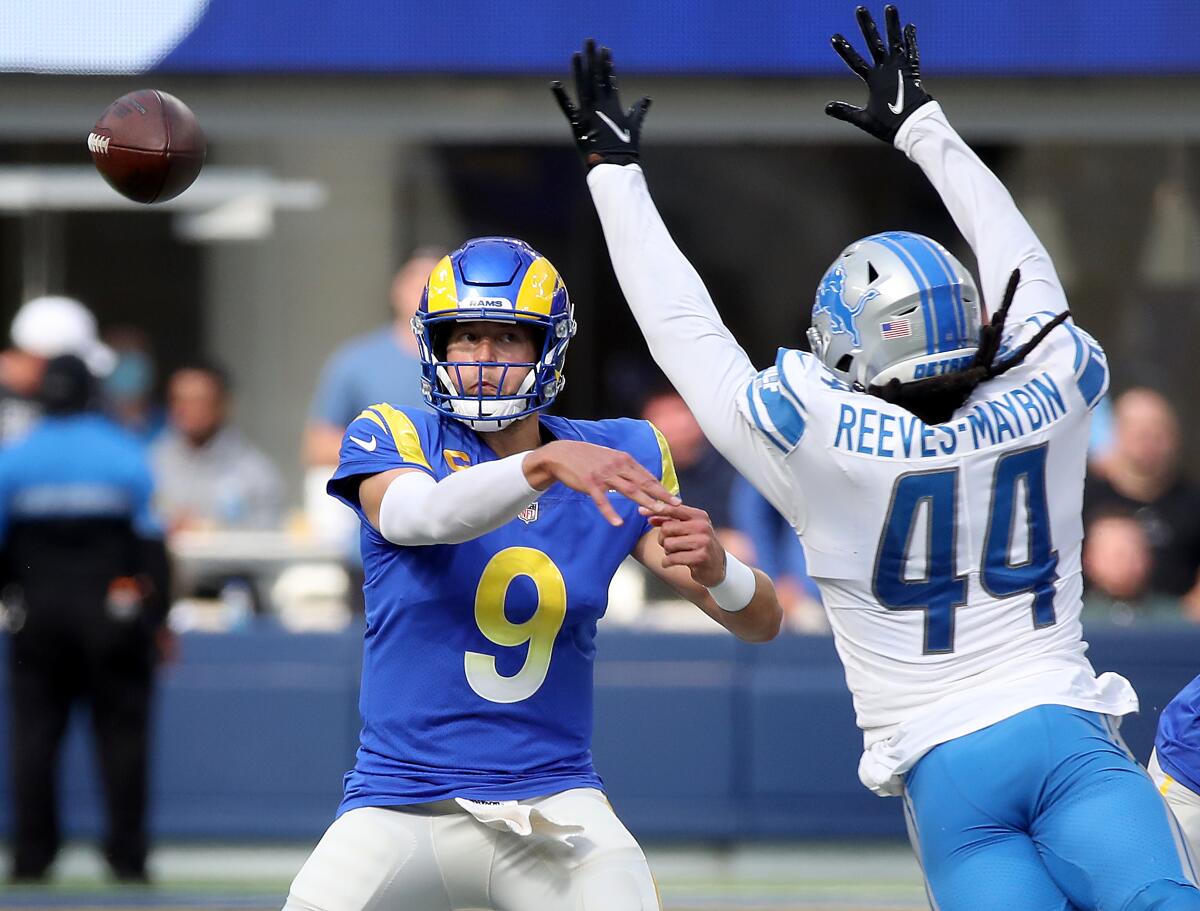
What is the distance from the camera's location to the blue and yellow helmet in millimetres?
3619

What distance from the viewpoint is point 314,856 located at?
11.3ft

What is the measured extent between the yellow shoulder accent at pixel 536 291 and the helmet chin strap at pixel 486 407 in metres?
0.13

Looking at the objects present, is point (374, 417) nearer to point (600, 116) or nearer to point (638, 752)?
point (600, 116)

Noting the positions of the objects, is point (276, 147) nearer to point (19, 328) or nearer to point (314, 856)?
point (19, 328)

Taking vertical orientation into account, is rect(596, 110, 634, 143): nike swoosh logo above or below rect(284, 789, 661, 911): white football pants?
above

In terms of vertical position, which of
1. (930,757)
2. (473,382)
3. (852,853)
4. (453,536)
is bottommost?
(852,853)

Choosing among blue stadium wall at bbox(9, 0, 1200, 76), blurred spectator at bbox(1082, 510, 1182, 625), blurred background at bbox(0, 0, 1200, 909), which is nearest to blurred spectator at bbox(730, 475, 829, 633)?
blurred background at bbox(0, 0, 1200, 909)

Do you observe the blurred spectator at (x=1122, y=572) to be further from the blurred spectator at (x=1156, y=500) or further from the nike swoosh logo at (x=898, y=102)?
the nike swoosh logo at (x=898, y=102)

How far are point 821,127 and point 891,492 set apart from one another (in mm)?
6874

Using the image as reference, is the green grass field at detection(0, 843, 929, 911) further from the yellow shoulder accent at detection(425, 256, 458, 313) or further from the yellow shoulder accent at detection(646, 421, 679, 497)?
the yellow shoulder accent at detection(425, 256, 458, 313)

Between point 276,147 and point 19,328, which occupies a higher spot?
point 276,147

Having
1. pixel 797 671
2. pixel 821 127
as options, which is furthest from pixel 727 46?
pixel 797 671

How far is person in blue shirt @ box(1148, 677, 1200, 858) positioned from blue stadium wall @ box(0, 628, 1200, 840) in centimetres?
400

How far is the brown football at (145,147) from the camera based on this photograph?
4625mm
